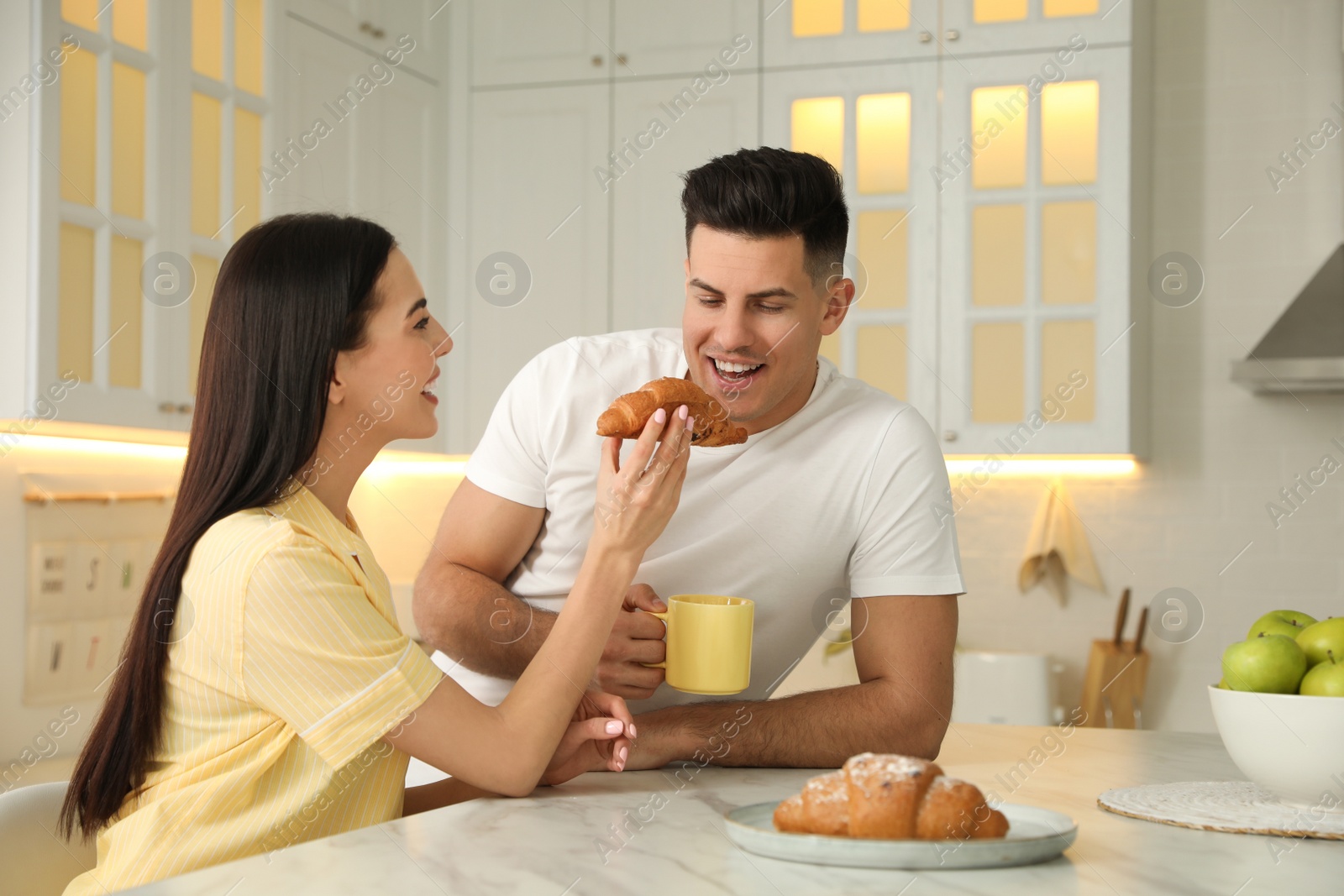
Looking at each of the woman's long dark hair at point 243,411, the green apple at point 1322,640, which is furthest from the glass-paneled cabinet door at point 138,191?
the green apple at point 1322,640

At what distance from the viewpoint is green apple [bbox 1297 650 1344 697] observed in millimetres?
1065

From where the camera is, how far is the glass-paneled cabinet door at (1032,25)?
3.28 m

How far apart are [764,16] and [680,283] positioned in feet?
2.61

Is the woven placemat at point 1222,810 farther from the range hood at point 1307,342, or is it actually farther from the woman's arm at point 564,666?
the range hood at point 1307,342

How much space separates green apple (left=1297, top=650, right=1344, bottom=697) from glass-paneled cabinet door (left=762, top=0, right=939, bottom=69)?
2.64m

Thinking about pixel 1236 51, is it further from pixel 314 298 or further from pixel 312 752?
pixel 312 752

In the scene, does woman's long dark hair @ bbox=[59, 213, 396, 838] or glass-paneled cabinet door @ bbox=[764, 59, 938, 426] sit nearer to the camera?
woman's long dark hair @ bbox=[59, 213, 396, 838]

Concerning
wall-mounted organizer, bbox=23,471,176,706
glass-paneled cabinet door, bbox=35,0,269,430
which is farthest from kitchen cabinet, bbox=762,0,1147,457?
wall-mounted organizer, bbox=23,471,176,706

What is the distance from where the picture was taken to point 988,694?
3.47 meters

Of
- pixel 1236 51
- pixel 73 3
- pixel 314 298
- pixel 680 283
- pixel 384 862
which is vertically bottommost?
pixel 384 862

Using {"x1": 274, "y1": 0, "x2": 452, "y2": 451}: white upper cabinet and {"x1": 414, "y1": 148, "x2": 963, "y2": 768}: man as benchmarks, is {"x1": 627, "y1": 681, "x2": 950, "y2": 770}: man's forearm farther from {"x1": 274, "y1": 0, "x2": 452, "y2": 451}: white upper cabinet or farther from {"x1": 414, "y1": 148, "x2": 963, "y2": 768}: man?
{"x1": 274, "y1": 0, "x2": 452, "y2": 451}: white upper cabinet

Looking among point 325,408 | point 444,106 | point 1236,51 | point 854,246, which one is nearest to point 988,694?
point 854,246

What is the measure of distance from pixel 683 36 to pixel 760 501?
230 centimetres

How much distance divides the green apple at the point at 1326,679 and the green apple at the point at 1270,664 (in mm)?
11
